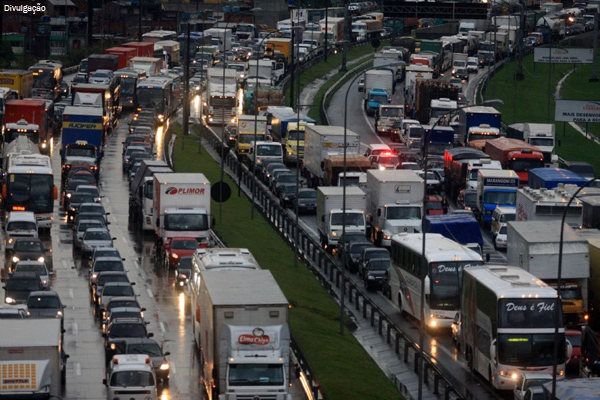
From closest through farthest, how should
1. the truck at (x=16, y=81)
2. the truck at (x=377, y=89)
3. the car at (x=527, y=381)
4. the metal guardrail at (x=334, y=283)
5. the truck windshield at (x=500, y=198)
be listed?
the car at (x=527, y=381)
the metal guardrail at (x=334, y=283)
the truck windshield at (x=500, y=198)
the truck at (x=16, y=81)
the truck at (x=377, y=89)

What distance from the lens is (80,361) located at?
52906mm

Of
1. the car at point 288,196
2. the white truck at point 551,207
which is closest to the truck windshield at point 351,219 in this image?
the white truck at point 551,207

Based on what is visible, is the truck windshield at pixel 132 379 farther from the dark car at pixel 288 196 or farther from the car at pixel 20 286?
the dark car at pixel 288 196

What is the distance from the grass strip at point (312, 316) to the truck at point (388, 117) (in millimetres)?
26120

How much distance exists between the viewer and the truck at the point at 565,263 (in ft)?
185

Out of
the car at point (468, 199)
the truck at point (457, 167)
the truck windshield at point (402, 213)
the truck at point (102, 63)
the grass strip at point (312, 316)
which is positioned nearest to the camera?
the grass strip at point (312, 316)

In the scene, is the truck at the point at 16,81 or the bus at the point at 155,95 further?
the bus at the point at 155,95

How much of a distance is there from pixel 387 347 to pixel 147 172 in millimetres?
25198

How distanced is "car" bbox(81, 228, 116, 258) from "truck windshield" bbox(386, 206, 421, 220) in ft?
43.6

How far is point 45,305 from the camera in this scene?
188 ft

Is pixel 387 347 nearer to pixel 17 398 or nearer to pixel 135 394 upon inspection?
pixel 135 394

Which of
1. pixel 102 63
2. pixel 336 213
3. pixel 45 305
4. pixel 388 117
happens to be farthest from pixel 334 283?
pixel 102 63

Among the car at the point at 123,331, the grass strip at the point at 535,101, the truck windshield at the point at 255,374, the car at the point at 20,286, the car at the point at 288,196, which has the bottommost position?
the grass strip at the point at 535,101

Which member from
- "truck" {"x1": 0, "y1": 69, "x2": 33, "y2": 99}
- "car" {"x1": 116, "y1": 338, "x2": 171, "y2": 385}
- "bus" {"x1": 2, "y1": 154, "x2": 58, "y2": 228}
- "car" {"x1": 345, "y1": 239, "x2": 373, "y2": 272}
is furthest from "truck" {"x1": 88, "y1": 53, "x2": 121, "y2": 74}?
"car" {"x1": 116, "y1": 338, "x2": 171, "y2": 385}
